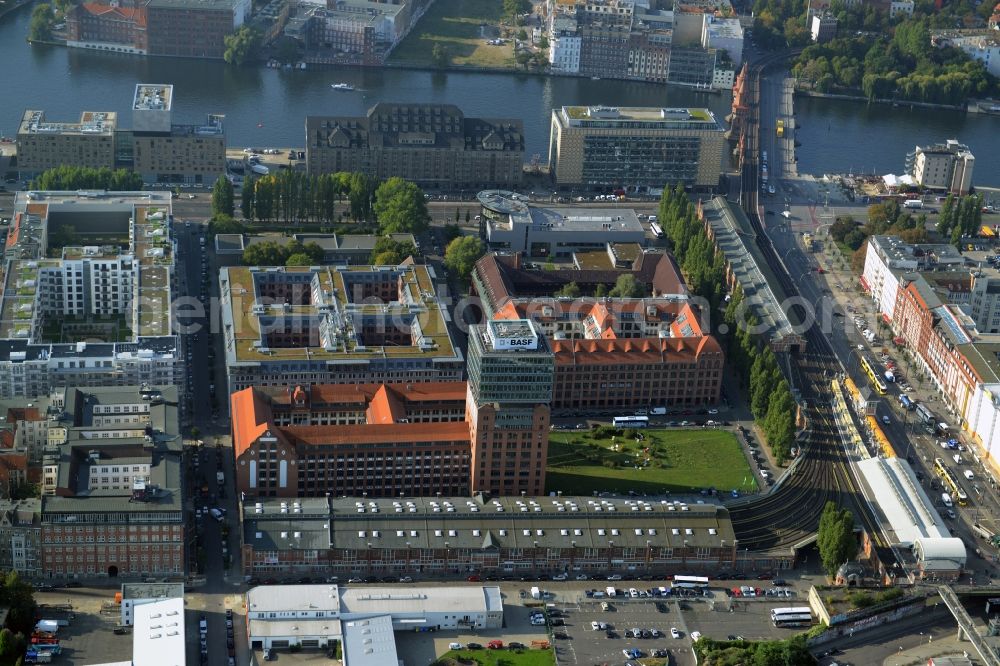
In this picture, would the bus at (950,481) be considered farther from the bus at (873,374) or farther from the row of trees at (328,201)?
the row of trees at (328,201)

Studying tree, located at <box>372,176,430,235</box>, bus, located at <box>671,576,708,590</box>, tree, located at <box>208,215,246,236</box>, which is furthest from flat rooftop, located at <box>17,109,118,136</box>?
bus, located at <box>671,576,708,590</box>

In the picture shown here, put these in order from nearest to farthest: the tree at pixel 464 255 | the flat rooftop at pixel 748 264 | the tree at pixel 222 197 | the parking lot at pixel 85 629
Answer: the parking lot at pixel 85 629 → the flat rooftop at pixel 748 264 → the tree at pixel 464 255 → the tree at pixel 222 197

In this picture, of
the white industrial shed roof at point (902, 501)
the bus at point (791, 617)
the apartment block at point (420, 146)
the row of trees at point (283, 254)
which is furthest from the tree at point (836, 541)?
the apartment block at point (420, 146)

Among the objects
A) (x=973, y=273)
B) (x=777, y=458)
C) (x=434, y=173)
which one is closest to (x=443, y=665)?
(x=777, y=458)

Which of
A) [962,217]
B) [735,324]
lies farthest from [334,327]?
[962,217]

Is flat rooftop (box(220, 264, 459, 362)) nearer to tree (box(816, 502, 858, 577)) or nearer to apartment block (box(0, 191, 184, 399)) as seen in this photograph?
apartment block (box(0, 191, 184, 399))

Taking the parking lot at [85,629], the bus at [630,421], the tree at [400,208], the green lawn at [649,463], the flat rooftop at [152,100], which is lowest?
the parking lot at [85,629]
